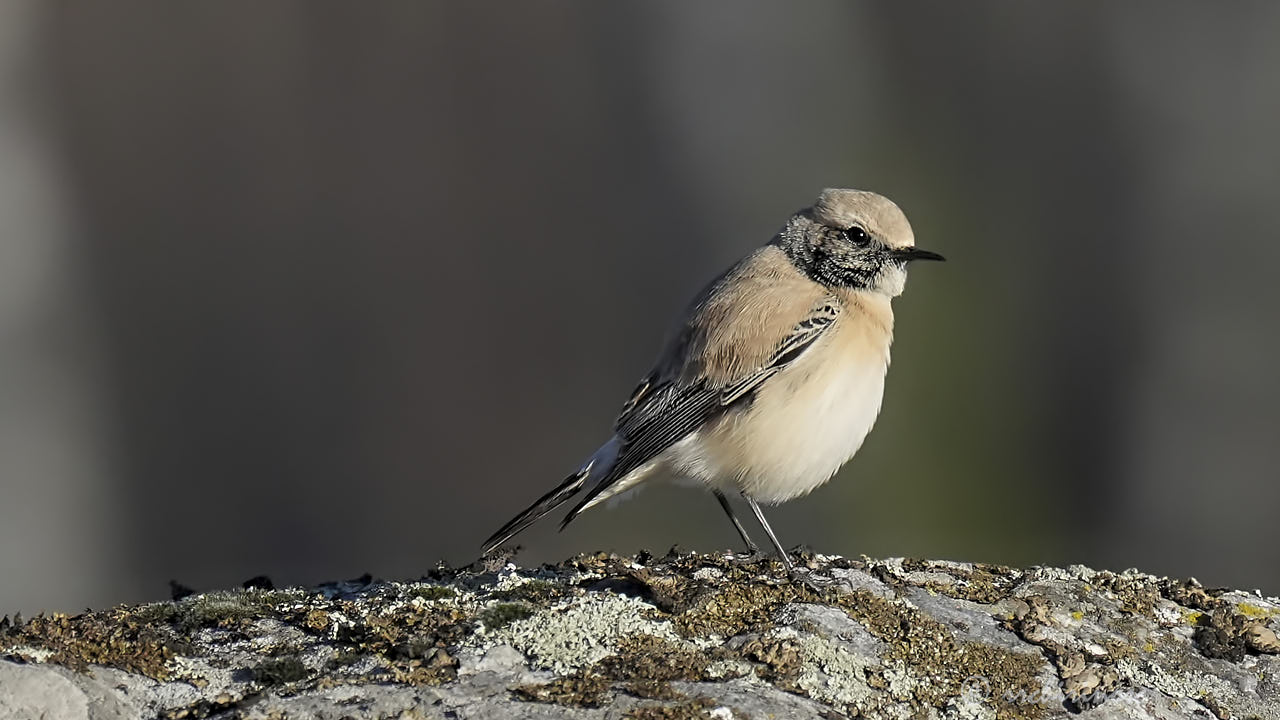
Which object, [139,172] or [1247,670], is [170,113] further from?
[1247,670]

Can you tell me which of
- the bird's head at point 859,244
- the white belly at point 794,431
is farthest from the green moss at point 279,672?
the bird's head at point 859,244

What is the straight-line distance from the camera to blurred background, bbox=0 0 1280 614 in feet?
55.6

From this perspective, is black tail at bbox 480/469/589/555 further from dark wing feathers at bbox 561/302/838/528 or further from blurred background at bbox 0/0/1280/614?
blurred background at bbox 0/0/1280/614

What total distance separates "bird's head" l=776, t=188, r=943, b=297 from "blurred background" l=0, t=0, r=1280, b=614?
29.1 ft

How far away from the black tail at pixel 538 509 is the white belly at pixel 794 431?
0.51 metres

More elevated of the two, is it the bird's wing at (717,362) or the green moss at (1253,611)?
the bird's wing at (717,362)

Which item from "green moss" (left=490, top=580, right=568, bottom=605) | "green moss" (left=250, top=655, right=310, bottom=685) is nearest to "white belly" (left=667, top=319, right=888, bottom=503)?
"green moss" (left=490, top=580, right=568, bottom=605)

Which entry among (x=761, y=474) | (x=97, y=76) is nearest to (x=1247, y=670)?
(x=761, y=474)

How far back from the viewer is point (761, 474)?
22.4ft

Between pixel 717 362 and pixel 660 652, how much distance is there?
2.95m

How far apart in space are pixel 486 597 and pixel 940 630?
5.23ft

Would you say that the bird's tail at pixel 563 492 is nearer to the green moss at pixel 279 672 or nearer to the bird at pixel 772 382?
the bird at pixel 772 382

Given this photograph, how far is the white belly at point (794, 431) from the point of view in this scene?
22.2ft

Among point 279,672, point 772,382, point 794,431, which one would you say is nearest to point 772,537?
point 794,431
